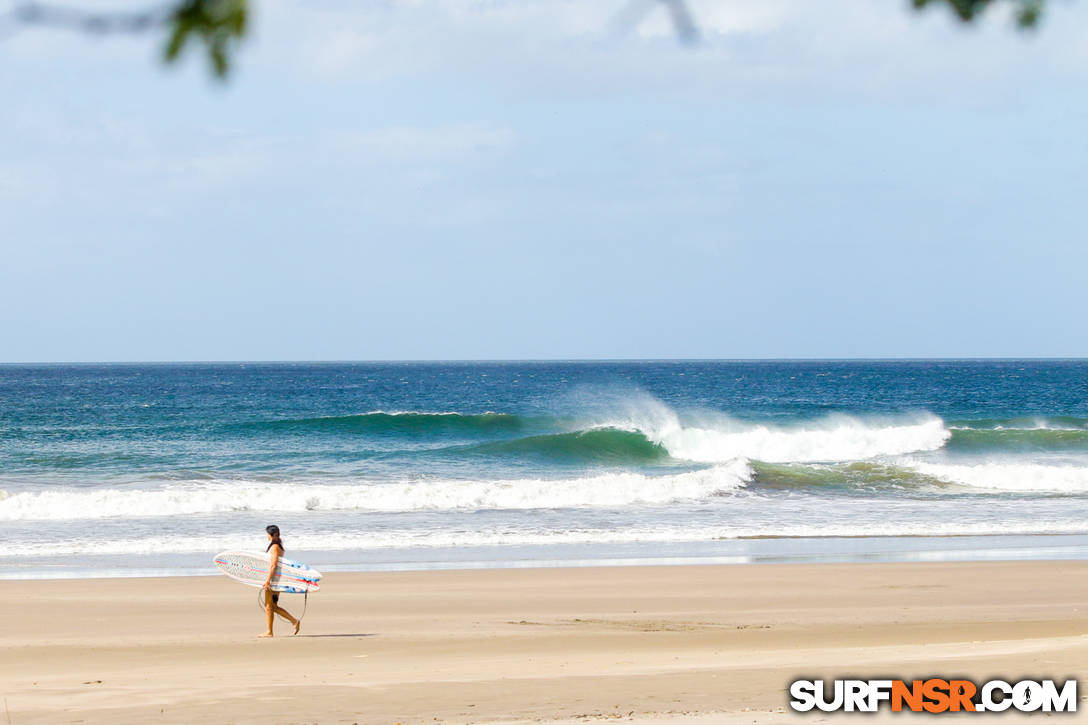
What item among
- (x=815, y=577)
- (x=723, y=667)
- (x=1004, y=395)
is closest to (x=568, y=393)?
(x=1004, y=395)

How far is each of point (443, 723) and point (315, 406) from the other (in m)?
55.9

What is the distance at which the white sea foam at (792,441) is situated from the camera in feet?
125

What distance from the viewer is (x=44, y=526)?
773 inches

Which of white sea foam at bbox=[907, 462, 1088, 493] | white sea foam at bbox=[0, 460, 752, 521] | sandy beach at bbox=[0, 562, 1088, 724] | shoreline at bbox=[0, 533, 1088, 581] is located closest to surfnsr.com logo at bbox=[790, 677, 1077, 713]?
sandy beach at bbox=[0, 562, 1088, 724]

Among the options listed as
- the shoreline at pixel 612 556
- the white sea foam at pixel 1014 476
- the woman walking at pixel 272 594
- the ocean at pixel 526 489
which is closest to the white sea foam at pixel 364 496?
the ocean at pixel 526 489

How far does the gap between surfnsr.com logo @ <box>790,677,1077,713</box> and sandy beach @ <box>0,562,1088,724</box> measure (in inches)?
9.0

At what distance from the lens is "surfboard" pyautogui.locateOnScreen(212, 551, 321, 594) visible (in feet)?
34.2

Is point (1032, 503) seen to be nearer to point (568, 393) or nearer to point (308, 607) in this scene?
point (308, 607)

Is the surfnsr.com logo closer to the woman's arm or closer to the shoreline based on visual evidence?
the woman's arm

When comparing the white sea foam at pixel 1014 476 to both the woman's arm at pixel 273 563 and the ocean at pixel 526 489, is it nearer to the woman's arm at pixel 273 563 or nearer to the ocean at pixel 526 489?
the ocean at pixel 526 489

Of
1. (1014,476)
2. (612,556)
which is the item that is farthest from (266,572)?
(1014,476)

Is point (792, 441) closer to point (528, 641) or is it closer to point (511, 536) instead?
point (511, 536)

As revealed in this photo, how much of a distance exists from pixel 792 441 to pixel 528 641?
31.3m

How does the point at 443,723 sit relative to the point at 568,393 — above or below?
below
